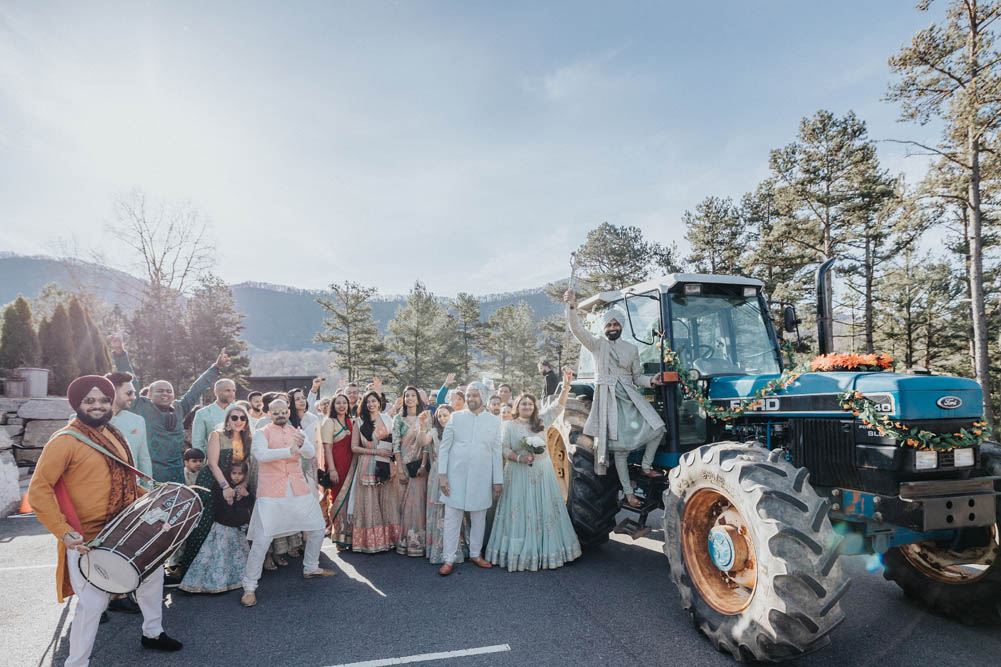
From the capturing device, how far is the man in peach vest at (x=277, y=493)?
4527mm

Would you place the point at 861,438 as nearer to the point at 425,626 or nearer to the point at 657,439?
the point at 657,439

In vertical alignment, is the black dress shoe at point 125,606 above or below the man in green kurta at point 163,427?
below

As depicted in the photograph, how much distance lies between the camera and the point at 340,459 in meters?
6.04

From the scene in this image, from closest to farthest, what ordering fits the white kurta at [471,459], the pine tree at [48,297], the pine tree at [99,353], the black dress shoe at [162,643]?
the black dress shoe at [162,643] < the white kurta at [471,459] < the pine tree at [99,353] < the pine tree at [48,297]

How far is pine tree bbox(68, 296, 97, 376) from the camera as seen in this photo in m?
13.1

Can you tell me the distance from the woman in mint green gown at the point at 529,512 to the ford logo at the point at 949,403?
11.1ft

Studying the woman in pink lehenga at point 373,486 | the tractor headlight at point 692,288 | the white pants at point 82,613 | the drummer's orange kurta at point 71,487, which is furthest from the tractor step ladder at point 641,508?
the drummer's orange kurta at point 71,487

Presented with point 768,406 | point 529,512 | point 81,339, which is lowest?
point 529,512

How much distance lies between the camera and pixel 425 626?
390cm

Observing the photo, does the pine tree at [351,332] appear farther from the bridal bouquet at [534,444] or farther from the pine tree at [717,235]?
the bridal bouquet at [534,444]

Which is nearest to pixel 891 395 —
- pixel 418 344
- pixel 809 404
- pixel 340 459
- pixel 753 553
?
pixel 809 404

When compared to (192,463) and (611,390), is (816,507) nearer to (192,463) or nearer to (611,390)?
(611,390)

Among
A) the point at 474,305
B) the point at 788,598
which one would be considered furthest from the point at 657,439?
the point at 474,305

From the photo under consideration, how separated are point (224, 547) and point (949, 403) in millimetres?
6029
